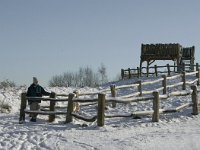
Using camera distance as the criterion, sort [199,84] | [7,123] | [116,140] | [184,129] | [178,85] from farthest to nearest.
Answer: [199,84]
[178,85]
[7,123]
[184,129]
[116,140]

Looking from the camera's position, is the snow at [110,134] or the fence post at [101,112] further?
the fence post at [101,112]

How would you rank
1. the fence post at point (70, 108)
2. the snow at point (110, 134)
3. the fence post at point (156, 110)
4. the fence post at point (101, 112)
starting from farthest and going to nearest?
the fence post at point (156, 110) < the fence post at point (70, 108) < the fence post at point (101, 112) < the snow at point (110, 134)

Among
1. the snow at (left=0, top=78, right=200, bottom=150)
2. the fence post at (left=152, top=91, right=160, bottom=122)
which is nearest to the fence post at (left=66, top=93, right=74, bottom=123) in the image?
the snow at (left=0, top=78, right=200, bottom=150)

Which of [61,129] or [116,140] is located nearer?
[116,140]

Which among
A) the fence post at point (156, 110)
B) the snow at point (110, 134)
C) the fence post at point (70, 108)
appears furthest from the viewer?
the fence post at point (156, 110)

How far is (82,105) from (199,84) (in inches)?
413

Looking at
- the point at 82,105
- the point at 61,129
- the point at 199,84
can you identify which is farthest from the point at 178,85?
the point at 61,129

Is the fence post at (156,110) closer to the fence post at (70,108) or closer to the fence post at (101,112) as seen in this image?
the fence post at (101,112)

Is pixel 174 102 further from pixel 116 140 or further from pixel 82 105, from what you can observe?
pixel 116 140

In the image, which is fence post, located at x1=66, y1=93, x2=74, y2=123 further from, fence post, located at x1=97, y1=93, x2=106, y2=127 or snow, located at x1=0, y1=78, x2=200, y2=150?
fence post, located at x1=97, y1=93, x2=106, y2=127

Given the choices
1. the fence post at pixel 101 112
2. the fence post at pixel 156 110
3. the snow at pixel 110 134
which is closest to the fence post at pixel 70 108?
the snow at pixel 110 134

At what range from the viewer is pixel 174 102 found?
20438 mm

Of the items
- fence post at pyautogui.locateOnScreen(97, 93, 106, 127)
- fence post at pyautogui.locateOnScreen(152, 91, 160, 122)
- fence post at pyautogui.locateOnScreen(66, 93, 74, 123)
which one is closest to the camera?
fence post at pyautogui.locateOnScreen(97, 93, 106, 127)

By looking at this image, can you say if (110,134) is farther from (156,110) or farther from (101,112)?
(156,110)
